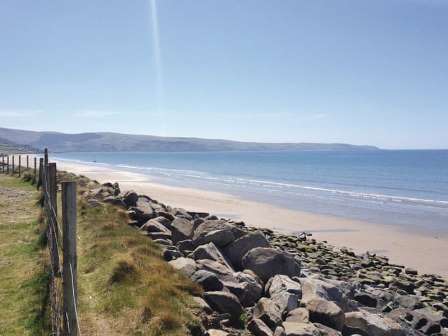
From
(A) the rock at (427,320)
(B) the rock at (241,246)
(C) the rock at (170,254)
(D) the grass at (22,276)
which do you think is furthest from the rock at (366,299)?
(D) the grass at (22,276)

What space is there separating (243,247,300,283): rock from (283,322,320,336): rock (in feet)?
11.2

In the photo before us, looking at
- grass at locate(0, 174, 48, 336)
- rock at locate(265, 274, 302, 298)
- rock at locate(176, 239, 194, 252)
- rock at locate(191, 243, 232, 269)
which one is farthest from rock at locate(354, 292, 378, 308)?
grass at locate(0, 174, 48, 336)

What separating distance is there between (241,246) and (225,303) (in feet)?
13.9

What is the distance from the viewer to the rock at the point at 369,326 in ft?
31.4

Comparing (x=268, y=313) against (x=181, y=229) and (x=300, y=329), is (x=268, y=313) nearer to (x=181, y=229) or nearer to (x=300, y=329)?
(x=300, y=329)

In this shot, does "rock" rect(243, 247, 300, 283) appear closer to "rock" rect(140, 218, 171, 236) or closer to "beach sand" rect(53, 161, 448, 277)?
"rock" rect(140, 218, 171, 236)

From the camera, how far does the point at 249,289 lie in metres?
10.6

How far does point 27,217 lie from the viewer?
1744 cm

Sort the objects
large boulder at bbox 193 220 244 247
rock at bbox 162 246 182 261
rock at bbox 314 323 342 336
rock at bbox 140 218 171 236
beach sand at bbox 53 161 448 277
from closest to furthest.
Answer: rock at bbox 314 323 342 336
rock at bbox 162 246 182 261
large boulder at bbox 193 220 244 247
rock at bbox 140 218 171 236
beach sand at bbox 53 161 448 277

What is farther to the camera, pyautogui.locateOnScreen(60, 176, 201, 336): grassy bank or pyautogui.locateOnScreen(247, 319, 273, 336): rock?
pyautogui.locateOnScreen(247, 319, 273, 336): rock

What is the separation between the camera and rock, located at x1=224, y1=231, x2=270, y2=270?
43.6ft

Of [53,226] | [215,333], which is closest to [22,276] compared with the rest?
[53,226]

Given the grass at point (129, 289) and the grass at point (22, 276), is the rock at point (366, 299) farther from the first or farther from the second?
the grass at point (22, 276)

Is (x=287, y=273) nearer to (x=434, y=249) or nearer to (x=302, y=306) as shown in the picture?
(x=302, y=306)
